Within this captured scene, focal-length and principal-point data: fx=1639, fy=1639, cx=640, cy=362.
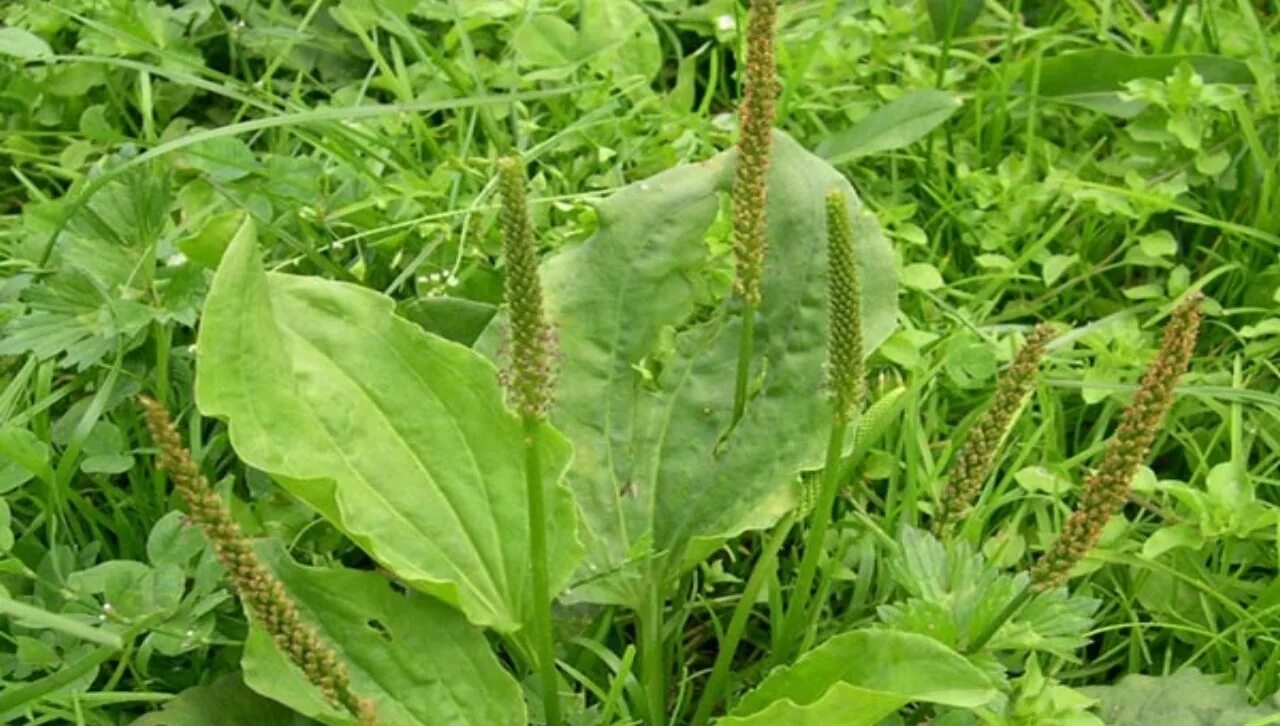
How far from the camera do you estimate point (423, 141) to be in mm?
2809

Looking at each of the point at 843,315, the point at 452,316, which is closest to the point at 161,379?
the point at 452,316

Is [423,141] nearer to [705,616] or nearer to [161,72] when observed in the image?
[161,72]

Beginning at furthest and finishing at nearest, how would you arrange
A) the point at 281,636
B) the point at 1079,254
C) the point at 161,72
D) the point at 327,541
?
the point at 1079,254 < the point at 161,72 < the point at 327,541 < the point at 281,636

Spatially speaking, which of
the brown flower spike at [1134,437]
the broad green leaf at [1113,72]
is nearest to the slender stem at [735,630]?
the brown flower spike at [1134,437]

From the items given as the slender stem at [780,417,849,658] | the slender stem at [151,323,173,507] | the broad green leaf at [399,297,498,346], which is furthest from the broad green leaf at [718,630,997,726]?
the slender stem at [151,323,173,507]

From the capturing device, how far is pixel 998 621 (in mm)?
1809

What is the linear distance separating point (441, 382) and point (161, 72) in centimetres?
84

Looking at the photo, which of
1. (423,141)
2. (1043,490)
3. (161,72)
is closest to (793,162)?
(1043,490)

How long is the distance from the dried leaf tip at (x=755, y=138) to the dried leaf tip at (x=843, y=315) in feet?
0.54

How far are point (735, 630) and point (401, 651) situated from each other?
40 centimetres

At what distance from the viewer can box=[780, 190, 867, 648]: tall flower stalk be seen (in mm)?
1626

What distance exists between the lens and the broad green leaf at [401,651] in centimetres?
192

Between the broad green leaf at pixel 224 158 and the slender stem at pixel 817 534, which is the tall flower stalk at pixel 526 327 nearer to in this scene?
the slender stem at pixel 817 534

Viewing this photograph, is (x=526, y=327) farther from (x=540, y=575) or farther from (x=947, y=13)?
(x=947, y=13)
